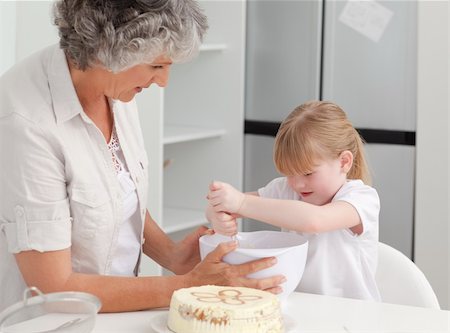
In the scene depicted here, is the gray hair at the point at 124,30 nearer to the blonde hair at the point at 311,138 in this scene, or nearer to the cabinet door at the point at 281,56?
the blonde hair at the point at 311,138

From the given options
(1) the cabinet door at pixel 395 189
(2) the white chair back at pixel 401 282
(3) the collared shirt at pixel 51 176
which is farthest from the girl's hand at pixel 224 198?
(1) the cabinet door at pixel 395 189

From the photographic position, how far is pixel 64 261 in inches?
66.3

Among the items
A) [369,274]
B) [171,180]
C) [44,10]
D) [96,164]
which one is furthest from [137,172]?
[171,180]

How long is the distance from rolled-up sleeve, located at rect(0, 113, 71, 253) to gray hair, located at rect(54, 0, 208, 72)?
0.59 feet

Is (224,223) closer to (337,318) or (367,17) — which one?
(337,318)

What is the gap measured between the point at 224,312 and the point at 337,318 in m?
0.29

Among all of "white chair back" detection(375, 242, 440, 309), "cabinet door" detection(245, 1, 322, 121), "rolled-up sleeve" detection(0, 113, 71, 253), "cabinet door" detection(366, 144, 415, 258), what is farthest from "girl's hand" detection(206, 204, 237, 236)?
"cabinet door" detection(245, 1, 322, 121)

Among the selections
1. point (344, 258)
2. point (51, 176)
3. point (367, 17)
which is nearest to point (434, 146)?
point (367, 17)

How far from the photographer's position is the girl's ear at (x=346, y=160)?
192 cm

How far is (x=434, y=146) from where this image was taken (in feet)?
10.5

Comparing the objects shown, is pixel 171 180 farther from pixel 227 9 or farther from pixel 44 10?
pixel 44 10

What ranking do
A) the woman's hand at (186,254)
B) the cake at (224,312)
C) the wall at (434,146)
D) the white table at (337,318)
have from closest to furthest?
the cake at (224,312) → the white table at (337,318) → the woman's hand at (186,254) → the wall at (434,146)

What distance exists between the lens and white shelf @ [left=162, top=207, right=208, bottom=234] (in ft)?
11.2

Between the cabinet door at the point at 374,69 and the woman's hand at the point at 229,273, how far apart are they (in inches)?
72.0
